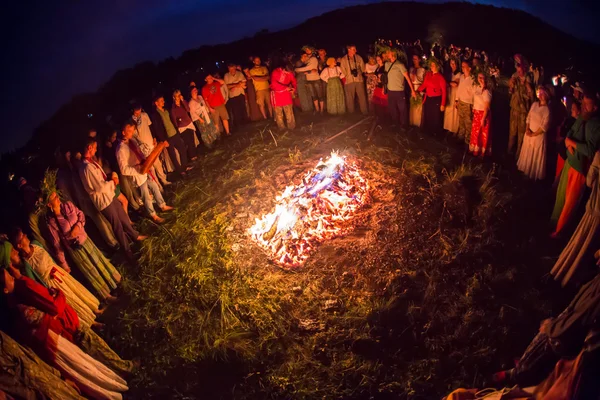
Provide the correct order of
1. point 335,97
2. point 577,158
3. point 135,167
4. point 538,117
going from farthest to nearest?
point 335,97 → point 135,167 → point 538,117 → point 577,158

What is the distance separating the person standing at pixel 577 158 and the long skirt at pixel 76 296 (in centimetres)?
771

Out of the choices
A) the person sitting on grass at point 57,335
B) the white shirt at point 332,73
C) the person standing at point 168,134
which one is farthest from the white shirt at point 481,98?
the person sitting on grass at point 57,335

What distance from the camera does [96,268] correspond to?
6918 mm

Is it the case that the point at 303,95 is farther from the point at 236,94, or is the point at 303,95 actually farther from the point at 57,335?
the point at 57,335

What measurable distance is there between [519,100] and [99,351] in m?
8.81

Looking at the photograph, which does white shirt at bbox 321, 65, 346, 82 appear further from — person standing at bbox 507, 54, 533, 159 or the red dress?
person standing at bbox 507, 54, 533, 159

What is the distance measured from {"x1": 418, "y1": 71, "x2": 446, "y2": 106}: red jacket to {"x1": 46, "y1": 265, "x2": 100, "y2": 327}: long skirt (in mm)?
8473

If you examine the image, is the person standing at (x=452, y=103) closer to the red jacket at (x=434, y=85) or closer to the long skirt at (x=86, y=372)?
the red jacket at (x=434, y=85)

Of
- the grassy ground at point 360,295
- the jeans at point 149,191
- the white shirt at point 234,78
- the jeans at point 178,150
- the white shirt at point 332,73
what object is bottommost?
the grassy ground at point 360,295

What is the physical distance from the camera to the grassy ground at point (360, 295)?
519 centimetres

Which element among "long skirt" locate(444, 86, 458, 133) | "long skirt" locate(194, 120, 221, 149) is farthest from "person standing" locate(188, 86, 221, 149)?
"long skirt" locate(444, 86, 458, 133)

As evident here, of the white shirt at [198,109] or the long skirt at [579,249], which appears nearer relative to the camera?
the long skirt at [579,249]

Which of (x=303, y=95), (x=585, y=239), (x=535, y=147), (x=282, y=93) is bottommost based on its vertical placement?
(x=585, y=239)

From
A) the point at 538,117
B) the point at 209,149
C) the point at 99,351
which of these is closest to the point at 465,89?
the point at 538,117
